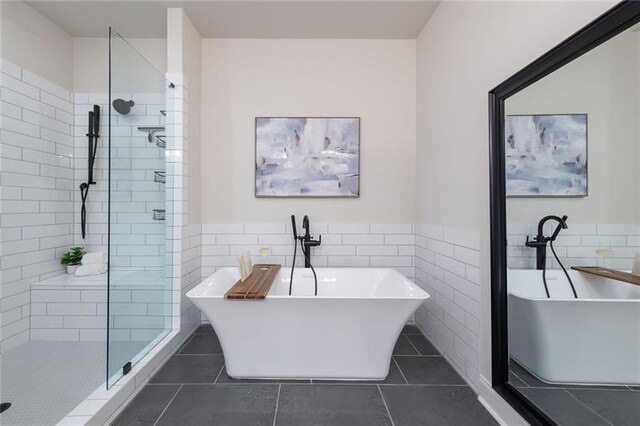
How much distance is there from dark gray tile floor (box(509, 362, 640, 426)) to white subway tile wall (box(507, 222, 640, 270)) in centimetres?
43

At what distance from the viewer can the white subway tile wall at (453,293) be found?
5.31 feet

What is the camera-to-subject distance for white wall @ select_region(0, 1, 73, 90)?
2008mm

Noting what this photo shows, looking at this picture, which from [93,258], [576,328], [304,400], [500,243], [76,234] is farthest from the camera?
[76,234]

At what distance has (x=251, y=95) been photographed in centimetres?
249

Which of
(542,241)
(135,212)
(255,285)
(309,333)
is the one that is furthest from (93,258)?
(542,241)

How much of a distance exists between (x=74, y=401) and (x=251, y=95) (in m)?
2.45

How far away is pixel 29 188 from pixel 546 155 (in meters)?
3.39

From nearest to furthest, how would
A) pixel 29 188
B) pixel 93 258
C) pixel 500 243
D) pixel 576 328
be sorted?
pixel 576 328
pixel 500 243
pixel 29 188
pixel 93 258

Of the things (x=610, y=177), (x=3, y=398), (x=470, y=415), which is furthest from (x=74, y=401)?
(x=610, y=177)

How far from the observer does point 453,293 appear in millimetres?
1853

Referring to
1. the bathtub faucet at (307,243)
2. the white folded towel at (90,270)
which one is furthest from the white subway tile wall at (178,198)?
the bathtub faucet at (307,243)

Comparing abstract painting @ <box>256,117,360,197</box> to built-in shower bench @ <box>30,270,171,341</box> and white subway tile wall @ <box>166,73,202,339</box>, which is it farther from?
built-in shower bench @ <box>30,270,171,341</box>

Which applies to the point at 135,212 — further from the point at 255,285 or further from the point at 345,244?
the point at 345,244

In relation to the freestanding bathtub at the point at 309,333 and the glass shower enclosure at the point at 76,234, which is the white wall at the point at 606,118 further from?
the glass shower enclosure at the point at 76,234
